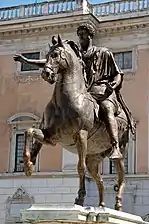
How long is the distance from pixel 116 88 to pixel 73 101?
38.0 inches

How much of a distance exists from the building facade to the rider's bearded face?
51.0 ft

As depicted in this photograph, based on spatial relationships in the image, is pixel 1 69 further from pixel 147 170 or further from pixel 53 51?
pixel 53 51

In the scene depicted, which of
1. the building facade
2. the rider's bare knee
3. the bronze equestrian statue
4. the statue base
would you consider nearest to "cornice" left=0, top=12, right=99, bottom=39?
the building facade

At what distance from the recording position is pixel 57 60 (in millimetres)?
7543

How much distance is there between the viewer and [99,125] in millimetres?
7836

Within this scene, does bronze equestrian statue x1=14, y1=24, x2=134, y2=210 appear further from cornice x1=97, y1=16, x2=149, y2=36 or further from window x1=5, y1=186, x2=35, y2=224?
window x1=5, y1=186, x2=35, y2=224

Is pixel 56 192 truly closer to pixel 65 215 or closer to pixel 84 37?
pixel 84 37

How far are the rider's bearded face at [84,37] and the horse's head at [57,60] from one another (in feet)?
1.90

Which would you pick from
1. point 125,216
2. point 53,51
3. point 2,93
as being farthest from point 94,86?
point 2,93

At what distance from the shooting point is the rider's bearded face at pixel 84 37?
8352 millimetres

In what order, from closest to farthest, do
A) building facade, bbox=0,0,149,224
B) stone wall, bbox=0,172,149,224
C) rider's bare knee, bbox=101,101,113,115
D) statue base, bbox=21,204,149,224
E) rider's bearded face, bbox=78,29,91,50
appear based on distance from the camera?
statue base, bbox=21,204,149,224
rider's bare knee, bbox=101,101,113,115
rider's bearded face, bbox=78,29,91,50
stone wall, bbox=0,172,149,224
building facade, bbox=0,0,149,224

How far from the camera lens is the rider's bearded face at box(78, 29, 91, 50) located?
8352 mm

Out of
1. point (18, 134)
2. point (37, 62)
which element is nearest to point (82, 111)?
point (37, 62)

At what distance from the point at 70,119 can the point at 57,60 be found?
2.62 feet
